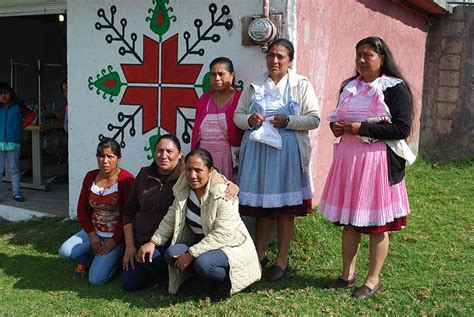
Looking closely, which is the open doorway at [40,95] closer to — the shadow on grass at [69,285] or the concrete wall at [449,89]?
the shadow on grass at [69,285]

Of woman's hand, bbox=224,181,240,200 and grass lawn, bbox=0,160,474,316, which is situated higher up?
woman's hand, bbox=224,181,240,200

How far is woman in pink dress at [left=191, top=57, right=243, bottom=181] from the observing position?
4.01m

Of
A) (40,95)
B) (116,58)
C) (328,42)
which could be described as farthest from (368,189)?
(40,95)

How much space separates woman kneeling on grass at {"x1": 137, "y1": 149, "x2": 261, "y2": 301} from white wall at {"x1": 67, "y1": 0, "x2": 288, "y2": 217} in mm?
1122

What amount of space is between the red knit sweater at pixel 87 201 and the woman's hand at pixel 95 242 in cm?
5

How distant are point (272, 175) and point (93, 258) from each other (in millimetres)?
1559

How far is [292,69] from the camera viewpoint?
4199mm

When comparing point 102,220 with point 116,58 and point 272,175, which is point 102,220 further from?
point 116,58

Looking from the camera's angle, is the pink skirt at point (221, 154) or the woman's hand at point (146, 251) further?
the pink skirt at point (221, 154)

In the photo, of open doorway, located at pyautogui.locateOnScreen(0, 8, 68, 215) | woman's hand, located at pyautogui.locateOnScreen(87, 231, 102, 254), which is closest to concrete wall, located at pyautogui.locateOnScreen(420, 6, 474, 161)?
open doorway, located at pyautogui.locateOnScreen(0, 8, 68, 215)

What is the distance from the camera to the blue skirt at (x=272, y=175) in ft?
12.4

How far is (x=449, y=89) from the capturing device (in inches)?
313

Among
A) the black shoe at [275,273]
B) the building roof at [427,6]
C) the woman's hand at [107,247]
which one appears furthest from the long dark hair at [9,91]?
the building roof at [427,6]

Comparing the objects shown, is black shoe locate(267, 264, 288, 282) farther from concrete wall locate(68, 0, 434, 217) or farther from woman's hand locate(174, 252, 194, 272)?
concrete wall locate(68, 0, 434, 217)
